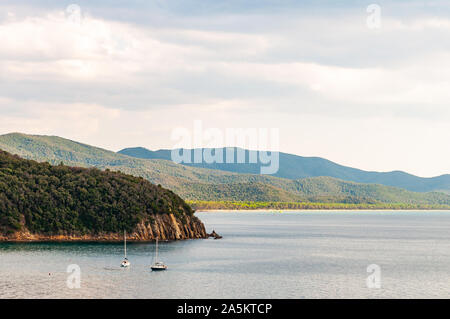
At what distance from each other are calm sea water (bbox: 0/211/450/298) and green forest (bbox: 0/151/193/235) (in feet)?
40.1

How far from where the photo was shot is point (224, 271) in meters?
112

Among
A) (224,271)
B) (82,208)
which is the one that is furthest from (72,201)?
(224,271)

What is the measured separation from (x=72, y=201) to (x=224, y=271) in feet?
238

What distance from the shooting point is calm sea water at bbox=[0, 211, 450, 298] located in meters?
88.9

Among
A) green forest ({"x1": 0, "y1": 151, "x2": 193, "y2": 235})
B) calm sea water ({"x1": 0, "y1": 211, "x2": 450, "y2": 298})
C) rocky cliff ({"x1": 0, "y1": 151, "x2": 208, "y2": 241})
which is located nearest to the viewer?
calm sea water ({"x1": 0, "y1": 211, "x2": 450, "y2": 298})

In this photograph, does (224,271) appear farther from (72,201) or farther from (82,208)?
(72,201)

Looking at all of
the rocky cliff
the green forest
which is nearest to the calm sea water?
the rocky cliff

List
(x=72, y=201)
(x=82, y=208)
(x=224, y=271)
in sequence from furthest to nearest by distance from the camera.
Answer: (x=72, y=201) → (x=82, y=208) → (x=224, y=271)

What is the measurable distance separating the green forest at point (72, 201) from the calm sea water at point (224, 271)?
40.1 ft

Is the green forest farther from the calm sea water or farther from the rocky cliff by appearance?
the calm sea water

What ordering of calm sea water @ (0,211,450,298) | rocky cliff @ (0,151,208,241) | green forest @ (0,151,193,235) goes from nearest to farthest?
1. calm sea water @ (0,211,450,298)
2. rocky cliff @ (0,151,208,241)
3. green forest @ (0,151,193,235)

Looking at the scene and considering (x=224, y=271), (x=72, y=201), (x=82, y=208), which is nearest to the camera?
(x=224, y=271)
